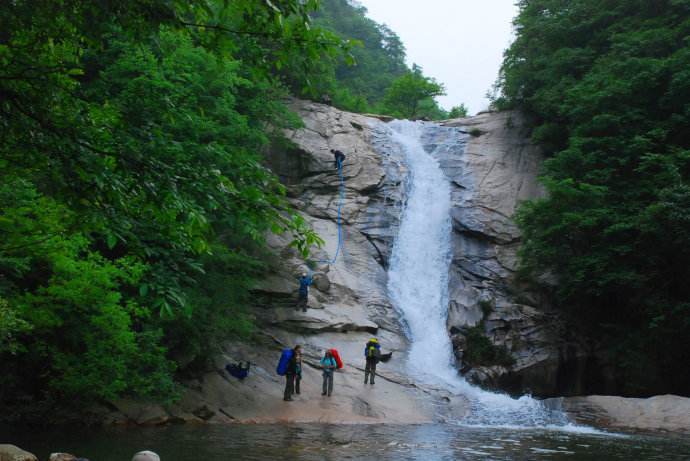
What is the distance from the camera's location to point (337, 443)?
37.9 ft

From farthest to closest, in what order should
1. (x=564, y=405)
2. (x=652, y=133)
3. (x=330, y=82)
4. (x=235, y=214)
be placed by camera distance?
(x=330, y=82), (x=652, y=133), (x=564, y=405), (x=235, y=214)

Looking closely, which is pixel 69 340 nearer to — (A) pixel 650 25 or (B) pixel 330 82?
(A) pixel 650 25

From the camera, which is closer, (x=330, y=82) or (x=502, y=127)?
(x=502, y=127)

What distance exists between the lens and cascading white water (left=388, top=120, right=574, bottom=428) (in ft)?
58.4

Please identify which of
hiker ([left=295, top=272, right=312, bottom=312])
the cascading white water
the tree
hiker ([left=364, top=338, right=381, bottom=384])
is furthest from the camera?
the tree

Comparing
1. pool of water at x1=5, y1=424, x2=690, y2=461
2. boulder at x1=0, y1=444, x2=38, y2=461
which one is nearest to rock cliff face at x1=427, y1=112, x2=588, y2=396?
pool of water at x1=5, y1=424, x2=690, y2=461

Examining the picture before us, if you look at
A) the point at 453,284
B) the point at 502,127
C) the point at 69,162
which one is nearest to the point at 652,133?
the point at 453,284

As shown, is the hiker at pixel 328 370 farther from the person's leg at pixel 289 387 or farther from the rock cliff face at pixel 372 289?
the person's leg at pixel 289 387

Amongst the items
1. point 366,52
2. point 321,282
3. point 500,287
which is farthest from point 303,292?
point 366,52

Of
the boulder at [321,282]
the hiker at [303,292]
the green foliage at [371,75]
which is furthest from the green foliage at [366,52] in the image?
the hiker at [303,292]

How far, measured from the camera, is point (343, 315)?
73.4ft

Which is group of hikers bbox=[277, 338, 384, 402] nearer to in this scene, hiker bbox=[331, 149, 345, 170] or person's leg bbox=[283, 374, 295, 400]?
person's leg bbox=[283, 374, 295, 400]

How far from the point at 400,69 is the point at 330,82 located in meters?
44.5

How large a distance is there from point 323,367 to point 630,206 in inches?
496
